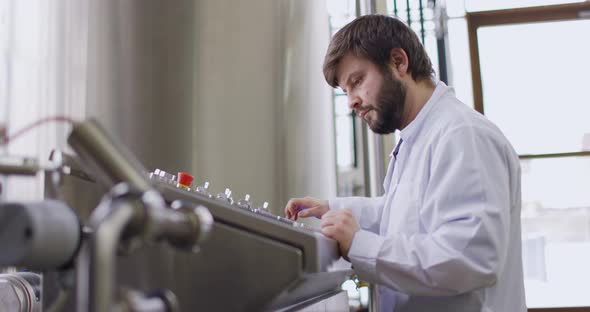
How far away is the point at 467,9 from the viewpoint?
1.98 m

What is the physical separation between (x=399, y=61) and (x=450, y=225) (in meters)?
0.32

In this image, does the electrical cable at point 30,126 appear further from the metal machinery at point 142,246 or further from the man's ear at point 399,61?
the man's ear at point 399,61

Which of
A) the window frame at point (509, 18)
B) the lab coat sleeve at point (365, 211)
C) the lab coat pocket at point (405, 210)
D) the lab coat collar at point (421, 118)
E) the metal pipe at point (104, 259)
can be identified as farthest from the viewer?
the window frame at point (509, 18)

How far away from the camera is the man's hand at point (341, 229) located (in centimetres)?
60

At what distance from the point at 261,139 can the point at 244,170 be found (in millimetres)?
65

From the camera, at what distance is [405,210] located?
75cm

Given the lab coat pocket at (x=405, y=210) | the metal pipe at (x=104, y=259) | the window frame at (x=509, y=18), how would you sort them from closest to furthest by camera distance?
the metal pipe at (x=104, y=259) → the lab coat pocket at (x=405, y=210) → the window frame at (x=509, y=18)

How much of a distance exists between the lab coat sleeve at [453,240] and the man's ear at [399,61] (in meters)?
0.21

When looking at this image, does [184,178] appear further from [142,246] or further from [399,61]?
[399,61]

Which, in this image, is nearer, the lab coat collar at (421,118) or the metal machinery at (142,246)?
the metal machinery at (142,246)

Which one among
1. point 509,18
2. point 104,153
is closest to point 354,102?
point 104,153

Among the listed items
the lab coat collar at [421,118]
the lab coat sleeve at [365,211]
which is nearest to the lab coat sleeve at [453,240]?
the lab coat collar at [421,118]

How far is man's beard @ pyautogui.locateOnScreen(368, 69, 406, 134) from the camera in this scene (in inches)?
33.1

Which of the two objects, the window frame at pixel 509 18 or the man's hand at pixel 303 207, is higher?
the window frame at pixel 509 18
